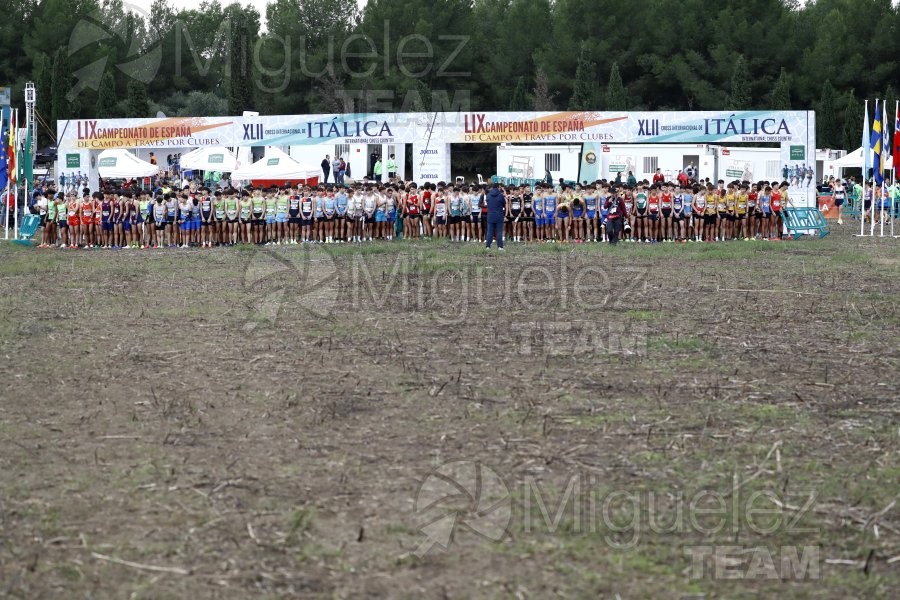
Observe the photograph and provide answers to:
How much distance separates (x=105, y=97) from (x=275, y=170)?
25.1 metres

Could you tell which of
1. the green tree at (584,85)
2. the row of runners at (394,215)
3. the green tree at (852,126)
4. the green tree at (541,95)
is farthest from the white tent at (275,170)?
the green tree at (852,126)

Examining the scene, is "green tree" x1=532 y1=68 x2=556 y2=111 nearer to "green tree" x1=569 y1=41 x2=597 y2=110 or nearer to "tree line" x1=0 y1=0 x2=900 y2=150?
"tree line" x1=0 y1=0 x2=900 y2=150

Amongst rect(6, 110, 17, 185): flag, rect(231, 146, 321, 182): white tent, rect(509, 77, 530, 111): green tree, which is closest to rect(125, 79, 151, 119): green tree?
rect(509, 77, 530, 111): green tree

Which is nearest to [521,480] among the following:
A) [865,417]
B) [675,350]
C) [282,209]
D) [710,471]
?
[710,471]

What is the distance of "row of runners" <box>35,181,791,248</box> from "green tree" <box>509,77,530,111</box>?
96.3ft

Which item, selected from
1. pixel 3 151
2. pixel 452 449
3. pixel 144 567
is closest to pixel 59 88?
pixel 3 151

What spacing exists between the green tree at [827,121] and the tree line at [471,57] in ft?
0.32

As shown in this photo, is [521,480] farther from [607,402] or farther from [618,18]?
[618,18]

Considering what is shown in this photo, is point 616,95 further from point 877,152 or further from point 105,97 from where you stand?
point 877,152

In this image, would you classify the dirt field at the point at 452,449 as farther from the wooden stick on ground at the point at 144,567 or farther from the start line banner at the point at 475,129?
the start line banner at the point at 475,129

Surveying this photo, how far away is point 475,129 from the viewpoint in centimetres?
4097

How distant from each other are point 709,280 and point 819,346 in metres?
7.19

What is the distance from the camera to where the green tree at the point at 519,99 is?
5914 cm

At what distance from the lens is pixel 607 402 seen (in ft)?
32.9
